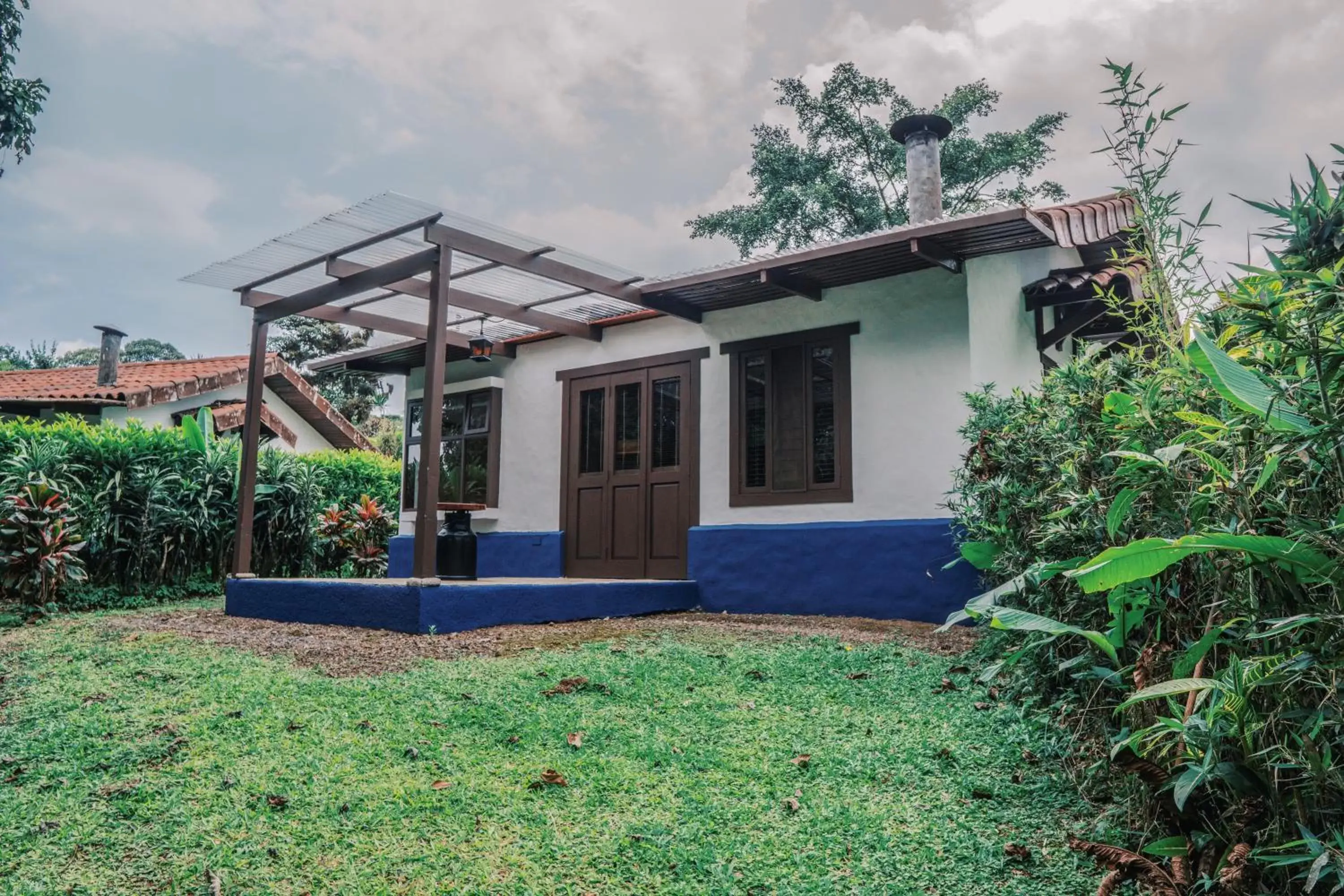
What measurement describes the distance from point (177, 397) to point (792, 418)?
44.0 ft

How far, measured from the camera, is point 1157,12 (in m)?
10.3

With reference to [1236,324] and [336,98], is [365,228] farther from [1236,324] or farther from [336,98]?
[336,98]

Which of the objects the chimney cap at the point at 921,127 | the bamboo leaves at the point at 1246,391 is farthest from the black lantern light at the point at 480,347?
the bamboo leaves at the point at 1246,391

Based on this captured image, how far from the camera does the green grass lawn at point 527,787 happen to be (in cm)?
243

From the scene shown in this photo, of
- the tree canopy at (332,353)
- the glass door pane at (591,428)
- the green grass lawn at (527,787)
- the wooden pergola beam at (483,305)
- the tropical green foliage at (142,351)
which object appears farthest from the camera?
the tropical green foliage at (142,351)

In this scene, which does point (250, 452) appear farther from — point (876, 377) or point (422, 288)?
point (876, 377)

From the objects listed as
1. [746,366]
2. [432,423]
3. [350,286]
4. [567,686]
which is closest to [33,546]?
[350,286]

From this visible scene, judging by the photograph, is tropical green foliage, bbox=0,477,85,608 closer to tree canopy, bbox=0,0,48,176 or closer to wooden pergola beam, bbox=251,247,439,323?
wooden pergola beam, bbox=251,247,439,323

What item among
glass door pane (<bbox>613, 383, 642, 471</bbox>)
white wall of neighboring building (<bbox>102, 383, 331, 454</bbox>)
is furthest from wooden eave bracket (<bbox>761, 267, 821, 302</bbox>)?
white wall of neighboring building (<bbox>102, 383, 331, 454</bbox>)

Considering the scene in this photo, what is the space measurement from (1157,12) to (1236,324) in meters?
10.7

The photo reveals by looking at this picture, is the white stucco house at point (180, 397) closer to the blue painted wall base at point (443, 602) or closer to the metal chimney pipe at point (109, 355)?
the metal chimney pipe at point (109, 355)

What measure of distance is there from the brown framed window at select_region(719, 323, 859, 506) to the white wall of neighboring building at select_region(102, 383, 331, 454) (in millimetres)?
9185

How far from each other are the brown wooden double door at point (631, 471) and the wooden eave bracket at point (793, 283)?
58.6 inches

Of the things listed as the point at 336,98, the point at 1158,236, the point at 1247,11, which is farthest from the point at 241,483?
the point at 336,98
